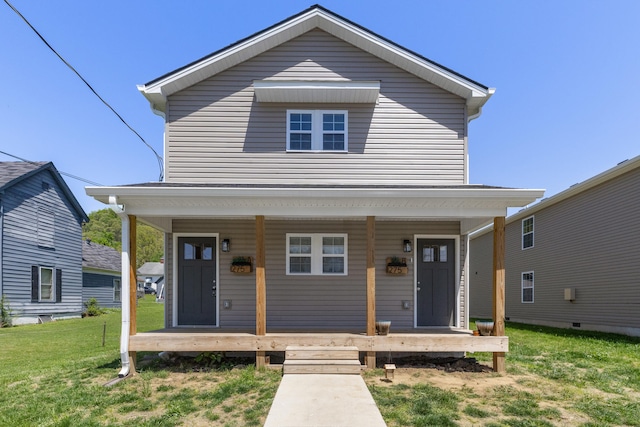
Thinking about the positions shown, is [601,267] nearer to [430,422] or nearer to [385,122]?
[385,122]

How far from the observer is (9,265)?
1457 centimetres

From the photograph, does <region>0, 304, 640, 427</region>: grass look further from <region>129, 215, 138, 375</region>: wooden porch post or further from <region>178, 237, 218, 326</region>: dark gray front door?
<region>178, 237, 218, 326</region>: dark gray front door

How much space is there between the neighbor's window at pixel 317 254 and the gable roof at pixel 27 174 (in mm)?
13536

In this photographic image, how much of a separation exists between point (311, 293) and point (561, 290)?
10771 mm

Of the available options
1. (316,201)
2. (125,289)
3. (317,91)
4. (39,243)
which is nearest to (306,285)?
(316,201)

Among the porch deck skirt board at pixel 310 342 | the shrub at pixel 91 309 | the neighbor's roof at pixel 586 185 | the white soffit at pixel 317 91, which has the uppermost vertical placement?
the white soffit at pixel 317 91

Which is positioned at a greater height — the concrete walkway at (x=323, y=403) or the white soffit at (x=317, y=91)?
the white soffit at (x=317, y=91)

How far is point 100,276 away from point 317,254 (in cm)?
1936

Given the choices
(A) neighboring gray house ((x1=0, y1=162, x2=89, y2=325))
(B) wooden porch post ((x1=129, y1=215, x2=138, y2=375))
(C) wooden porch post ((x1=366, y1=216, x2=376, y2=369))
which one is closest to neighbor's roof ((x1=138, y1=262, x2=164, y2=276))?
(A) neighboring gray house ((x1=0, y1=162, x2=89, y2=325))

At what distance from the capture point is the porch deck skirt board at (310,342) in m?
6.63

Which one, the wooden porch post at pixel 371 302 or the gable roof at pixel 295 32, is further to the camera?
the gable roof at pixel 295 32

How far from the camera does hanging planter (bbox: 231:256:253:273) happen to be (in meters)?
8.00

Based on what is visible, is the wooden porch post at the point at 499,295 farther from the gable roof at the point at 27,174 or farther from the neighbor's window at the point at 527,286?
the gable roof at the point at 27,174

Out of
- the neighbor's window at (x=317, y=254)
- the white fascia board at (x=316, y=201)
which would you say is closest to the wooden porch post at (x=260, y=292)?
the white fascia board at (x=316, y=201)
